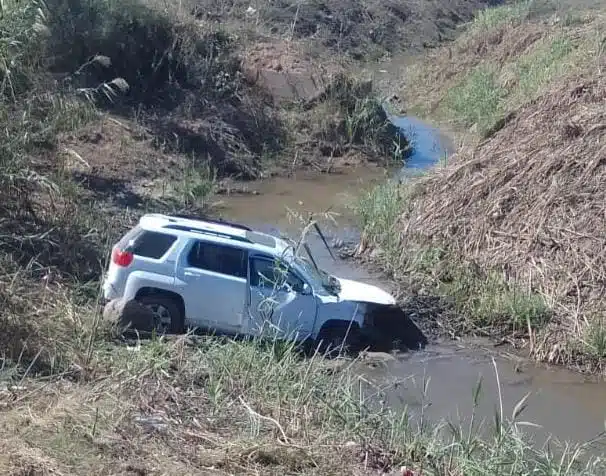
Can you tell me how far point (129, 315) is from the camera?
10.8m

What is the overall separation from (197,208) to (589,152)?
7.74 m

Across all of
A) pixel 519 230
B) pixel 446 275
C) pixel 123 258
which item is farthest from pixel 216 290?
pixel 519 230

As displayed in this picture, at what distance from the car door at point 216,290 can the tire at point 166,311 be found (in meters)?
0.12

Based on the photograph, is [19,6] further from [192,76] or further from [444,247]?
[192,76]

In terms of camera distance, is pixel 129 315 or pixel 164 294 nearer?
pixel 129 315

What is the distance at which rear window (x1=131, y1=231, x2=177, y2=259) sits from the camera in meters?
12.6

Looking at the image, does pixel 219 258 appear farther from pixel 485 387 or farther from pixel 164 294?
pixel 485 387

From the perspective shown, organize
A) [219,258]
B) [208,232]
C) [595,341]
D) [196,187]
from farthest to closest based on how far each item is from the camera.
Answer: [196,187]
[595,341]
[208,232]
[219,258]

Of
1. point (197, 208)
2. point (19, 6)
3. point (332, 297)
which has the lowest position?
point (197, 208)

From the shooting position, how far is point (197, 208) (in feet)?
68.0

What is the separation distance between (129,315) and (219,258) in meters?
2.07

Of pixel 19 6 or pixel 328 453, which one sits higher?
pixel 19 6

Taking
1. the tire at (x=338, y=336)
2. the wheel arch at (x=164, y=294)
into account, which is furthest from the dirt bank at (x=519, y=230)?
the wheel arch at (x=164, y=294)

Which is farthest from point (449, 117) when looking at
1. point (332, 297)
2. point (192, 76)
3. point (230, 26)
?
point (332, 297)
